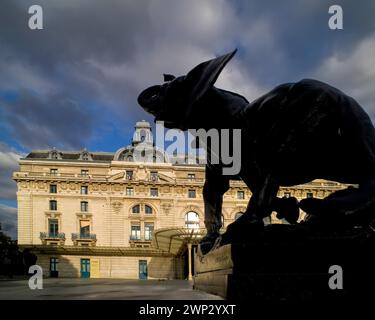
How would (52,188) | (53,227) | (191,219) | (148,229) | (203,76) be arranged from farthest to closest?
(191,219), (148,229), (52,188), (53,227), (203,76)

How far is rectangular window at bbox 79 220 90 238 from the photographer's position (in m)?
44.2

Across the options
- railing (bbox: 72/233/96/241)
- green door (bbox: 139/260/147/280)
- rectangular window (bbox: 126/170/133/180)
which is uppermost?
rectangular window (bbox: 126/170/133/180)

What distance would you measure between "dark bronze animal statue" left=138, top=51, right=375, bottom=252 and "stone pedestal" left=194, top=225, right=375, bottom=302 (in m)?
0.16

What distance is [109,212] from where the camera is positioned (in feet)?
147

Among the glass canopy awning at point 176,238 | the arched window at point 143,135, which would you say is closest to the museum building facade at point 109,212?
the glass canopy awning at point 176,238

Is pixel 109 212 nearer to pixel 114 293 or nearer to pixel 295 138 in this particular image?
pixel 114 293

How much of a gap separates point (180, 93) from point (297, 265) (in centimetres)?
156

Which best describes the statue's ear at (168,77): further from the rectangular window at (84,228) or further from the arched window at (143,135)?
the arched window at (143,135)

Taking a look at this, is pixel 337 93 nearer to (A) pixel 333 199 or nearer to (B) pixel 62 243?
(A) pixel 333 199

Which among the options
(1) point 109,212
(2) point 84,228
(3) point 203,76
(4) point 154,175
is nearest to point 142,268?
(1) point 109,212

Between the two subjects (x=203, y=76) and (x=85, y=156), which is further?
(x=85, y=156)

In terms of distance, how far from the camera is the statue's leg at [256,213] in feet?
8.27

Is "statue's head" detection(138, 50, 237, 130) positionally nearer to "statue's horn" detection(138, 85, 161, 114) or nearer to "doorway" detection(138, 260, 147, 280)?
"statue's horn" detection(138, 85, 161, 114)

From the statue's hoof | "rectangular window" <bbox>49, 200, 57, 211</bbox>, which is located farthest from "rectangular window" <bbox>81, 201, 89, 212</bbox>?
the statue's hoof
